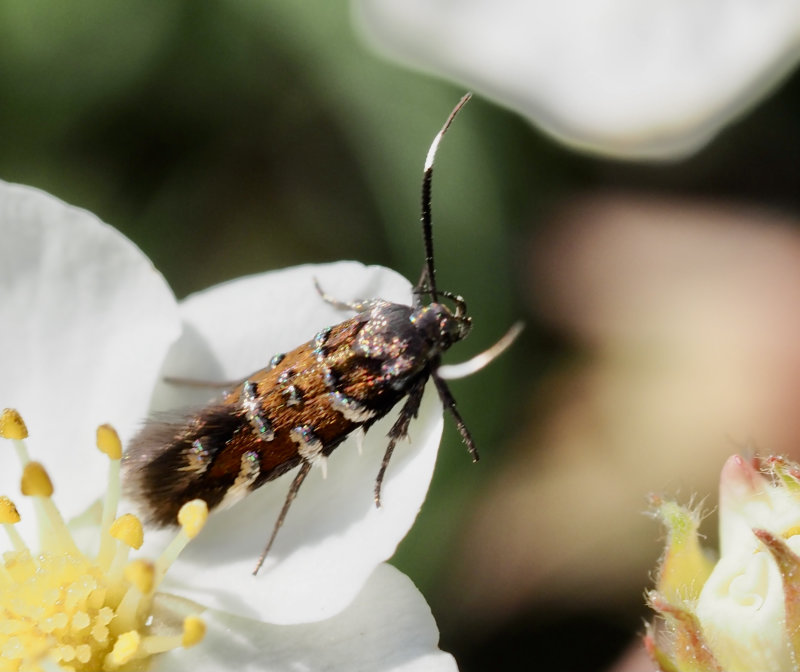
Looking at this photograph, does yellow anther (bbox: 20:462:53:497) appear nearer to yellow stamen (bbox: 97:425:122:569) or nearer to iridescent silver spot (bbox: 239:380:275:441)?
yellow stamen (bbox: 97:425:122:569)

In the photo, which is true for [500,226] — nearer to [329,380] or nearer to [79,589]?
[329,380]

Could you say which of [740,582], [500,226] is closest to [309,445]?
[740,582]

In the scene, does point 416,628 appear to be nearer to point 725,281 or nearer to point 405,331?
point 405,331

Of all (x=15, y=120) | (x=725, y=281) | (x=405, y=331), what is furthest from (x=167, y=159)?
(x=725, y=281)

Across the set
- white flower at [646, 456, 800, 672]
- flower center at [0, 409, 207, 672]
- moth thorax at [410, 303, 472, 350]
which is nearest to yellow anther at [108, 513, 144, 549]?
flower center at [0, 409, 207, 672]

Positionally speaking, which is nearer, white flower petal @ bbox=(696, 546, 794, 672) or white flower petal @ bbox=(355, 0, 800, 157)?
white flower petal @ bbox=(696, 546, 794, 672)
